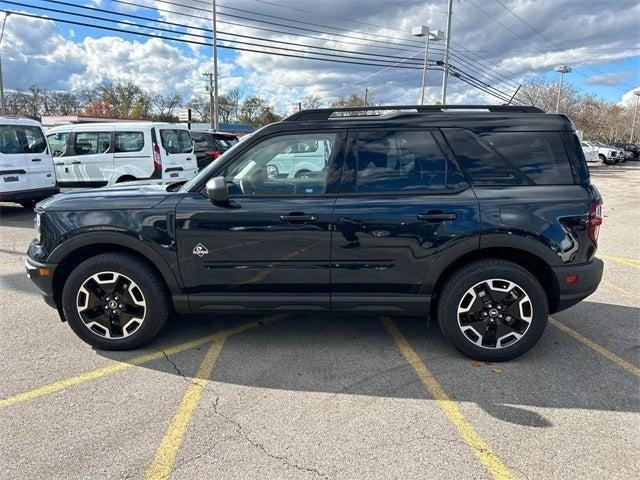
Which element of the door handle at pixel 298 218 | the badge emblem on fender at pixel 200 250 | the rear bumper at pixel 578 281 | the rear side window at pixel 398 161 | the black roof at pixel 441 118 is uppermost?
the black roof at pixel 441 118

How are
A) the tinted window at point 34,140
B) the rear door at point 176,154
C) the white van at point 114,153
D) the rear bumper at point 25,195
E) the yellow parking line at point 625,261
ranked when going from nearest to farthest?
the yellow parking line at point 625,261 → the rear bumper at point 25,195 → the tinted window at point 34,140 → the white van at point 114,153 → the rear door at point 176,154

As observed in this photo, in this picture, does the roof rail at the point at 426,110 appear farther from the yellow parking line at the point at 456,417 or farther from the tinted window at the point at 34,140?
the tinted window at the point at 34,140

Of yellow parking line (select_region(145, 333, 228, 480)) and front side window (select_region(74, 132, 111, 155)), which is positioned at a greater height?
front side window (select_region(74, 132, 111, 155))

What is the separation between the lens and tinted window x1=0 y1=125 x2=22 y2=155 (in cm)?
897

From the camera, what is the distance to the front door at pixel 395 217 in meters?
3.33

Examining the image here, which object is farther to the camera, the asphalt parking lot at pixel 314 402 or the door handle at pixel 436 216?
the door handle at pixel 436 216

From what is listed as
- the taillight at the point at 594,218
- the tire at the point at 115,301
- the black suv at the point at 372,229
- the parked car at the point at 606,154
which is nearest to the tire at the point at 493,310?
the black suv at the point at 372,229

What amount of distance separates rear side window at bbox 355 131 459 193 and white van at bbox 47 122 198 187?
309 inches

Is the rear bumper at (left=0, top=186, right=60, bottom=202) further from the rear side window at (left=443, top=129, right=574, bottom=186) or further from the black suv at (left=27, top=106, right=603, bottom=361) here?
the rear side window at (left=443, top=129, right=574, bottom=186)

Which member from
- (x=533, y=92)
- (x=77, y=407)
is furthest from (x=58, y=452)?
(x=533, y=92)

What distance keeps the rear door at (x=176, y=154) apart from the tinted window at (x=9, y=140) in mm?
2743

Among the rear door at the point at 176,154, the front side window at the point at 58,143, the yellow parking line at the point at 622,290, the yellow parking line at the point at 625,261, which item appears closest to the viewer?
the yellow parking line at the point at 622,290

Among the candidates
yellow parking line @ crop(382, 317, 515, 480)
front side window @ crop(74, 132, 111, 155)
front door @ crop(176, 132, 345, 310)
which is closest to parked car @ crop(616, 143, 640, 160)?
front side window @ crop(74, 132, 111, 155)

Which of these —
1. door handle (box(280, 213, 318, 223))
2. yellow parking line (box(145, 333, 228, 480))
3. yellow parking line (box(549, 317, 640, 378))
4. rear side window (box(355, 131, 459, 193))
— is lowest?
yellow parking line (box(145, 333, 228, 480))
